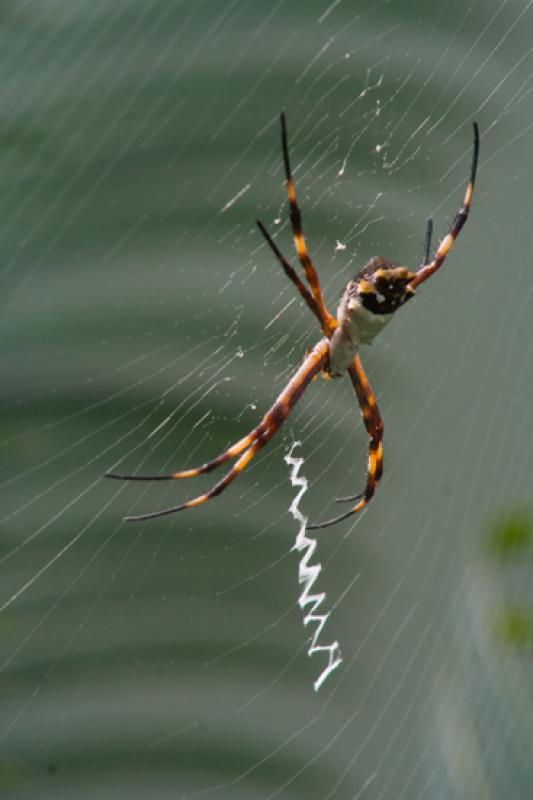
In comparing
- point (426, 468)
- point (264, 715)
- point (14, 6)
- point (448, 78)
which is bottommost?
point (264, 715)

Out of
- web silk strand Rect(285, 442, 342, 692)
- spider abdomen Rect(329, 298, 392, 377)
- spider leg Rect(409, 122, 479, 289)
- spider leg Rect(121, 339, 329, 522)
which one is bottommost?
web silk strand Rect(285, 442, 342, 692)

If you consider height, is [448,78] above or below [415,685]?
above

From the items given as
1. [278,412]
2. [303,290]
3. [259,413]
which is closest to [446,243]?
[303,290]

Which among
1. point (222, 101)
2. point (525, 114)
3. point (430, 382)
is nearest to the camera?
point (222, 101)

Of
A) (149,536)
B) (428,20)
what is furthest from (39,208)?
(428,20)

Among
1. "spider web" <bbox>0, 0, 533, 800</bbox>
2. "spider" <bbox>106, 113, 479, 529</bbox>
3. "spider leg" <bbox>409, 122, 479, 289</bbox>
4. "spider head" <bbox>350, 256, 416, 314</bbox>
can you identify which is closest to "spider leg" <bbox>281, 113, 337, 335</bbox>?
"spider" <bbox>106, 113, 479, 529</bbox>

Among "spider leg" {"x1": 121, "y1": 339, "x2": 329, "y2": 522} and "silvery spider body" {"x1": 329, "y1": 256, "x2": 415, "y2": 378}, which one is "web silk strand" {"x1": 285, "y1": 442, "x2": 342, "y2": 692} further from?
"silvery spider body" {"x1": 329, "y1": 256, "x2": 415, "y2": 378}

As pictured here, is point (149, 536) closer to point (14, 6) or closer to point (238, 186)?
point (238, 186)

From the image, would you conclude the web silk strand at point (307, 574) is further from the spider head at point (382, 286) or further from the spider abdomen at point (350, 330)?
the spider head at point (382, 286)
